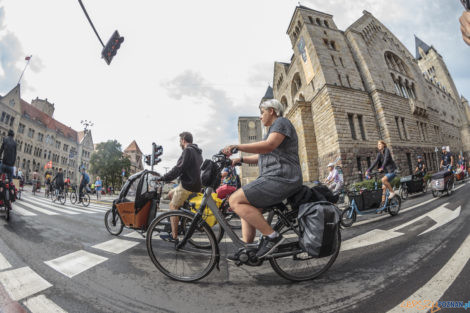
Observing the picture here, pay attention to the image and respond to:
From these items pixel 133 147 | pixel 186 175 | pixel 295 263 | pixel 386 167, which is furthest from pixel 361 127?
pixel 133 147

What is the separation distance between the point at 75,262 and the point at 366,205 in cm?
554

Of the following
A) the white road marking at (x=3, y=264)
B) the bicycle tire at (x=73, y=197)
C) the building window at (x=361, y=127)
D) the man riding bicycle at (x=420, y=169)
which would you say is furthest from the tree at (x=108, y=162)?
the man riding bicycle at (x=420, y=169)

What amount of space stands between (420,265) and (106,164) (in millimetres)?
41404

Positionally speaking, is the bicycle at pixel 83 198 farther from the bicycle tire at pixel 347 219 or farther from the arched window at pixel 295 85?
the arched window at pixel 295 85

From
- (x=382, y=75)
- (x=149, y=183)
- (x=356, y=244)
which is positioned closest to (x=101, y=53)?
(x=149, y=183)

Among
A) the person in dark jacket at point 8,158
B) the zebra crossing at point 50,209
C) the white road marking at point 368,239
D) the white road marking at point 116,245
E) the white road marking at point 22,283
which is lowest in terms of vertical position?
the white road marking at point 116,245

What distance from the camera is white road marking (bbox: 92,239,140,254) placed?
112 inches

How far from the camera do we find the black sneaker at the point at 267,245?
1.70 metres

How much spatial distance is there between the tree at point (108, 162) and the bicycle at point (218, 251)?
39.3 m

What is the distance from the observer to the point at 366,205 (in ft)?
14.4

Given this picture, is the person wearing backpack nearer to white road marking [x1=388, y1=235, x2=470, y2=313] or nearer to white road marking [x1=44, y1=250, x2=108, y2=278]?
white road marking [x1=44, y1=250, x2=108, y2=278]

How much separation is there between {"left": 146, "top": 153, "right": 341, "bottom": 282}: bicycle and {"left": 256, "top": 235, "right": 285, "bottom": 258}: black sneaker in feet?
0.14

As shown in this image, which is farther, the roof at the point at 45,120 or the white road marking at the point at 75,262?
the roof at the point at 45,120

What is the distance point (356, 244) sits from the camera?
270 centimetres
